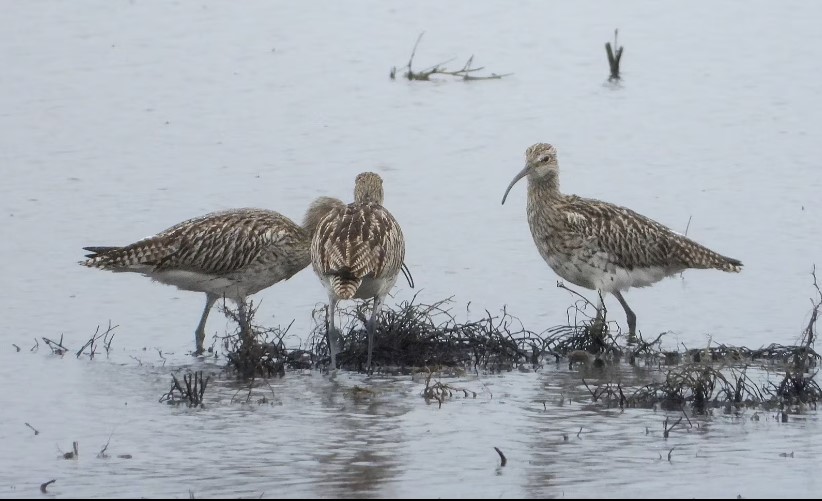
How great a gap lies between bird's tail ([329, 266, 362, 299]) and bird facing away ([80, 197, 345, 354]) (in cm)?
125

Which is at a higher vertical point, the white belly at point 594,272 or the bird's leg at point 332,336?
the white belly at point 594,272

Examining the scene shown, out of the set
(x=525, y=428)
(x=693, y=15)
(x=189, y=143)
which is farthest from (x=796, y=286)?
(x=693, y=15)

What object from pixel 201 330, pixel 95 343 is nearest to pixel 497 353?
pixel 201 330

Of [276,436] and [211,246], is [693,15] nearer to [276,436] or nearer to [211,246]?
[211,246]

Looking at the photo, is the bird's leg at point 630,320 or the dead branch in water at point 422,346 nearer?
the dead branch in water at point 422,346

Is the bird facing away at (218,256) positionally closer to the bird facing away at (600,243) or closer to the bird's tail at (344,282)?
the bird's tail at (344,282)

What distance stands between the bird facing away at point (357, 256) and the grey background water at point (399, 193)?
22.9 inches

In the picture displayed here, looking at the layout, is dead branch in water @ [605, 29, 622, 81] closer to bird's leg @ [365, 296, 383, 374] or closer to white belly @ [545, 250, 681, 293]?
white belly @ [545, 250, 681, 293]

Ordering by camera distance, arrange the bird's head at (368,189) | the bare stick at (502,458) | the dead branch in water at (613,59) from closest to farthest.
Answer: the bare stick at (502,458), the bird's head at (368,189), the dead branch in water at (613,59)

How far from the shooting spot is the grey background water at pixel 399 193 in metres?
8.54

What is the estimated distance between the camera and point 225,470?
27.2 ft

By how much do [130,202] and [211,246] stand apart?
3555 mm

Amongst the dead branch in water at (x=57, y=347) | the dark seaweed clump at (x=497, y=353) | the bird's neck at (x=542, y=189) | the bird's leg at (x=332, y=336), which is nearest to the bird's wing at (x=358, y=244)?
the bird's leg at (x=332, y=336)

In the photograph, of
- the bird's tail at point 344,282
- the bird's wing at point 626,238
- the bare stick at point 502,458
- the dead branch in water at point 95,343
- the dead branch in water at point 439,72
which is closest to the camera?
the bare stick at point 502,458
